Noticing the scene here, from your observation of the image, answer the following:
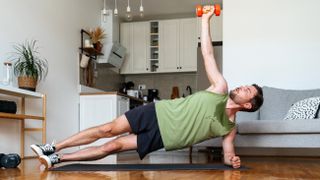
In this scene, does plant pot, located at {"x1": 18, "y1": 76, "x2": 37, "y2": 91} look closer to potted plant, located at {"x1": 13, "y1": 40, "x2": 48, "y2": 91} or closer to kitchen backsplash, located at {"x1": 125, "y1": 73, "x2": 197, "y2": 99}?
potted plant, located at {"x1": 13, "y1": 40, "x2": 48, "y2": 91}

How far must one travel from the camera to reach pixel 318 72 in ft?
16.4

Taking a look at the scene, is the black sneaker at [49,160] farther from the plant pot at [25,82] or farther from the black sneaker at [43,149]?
the plant pot at [25,82]

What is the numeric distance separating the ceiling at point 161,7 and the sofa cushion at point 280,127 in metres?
3.64

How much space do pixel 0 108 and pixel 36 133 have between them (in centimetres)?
121

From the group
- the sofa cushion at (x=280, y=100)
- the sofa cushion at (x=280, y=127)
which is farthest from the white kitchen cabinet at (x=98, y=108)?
the sofa cushion at (x=280, y=127)

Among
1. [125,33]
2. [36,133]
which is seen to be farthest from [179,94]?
[36,133]

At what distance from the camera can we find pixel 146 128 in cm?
270

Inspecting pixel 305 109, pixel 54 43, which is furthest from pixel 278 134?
pixel 54 43

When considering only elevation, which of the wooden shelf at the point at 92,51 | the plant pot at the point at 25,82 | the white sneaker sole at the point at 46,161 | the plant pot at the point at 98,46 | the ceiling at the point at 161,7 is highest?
the ceiling at the point at 161,7

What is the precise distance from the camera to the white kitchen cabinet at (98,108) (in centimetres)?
Result: 604

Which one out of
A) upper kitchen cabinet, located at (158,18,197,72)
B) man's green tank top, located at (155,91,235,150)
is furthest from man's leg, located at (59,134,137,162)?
upper kitchen cabinet, located at (158,18,197,72)

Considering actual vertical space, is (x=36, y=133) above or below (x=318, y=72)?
below

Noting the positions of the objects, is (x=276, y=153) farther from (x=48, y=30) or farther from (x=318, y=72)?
(x=48, y=30)

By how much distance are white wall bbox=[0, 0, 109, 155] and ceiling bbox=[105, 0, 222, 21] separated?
918mm
